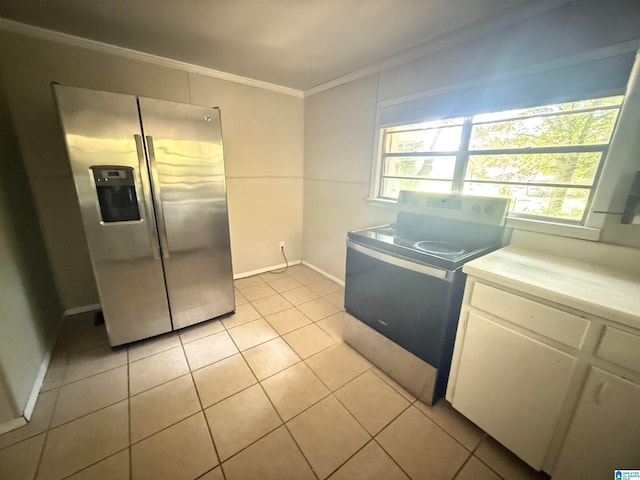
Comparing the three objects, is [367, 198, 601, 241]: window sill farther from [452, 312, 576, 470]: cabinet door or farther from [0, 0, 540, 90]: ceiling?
[0, 0, 540, 90]: ceiling

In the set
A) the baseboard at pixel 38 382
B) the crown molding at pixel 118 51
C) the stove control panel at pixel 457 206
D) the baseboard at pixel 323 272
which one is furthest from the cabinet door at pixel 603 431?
the crown molding at pixel 118 51

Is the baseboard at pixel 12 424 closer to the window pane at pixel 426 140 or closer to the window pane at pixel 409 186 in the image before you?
the window pane at pixel 409 186

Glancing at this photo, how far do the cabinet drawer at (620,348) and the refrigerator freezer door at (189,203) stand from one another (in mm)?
2262

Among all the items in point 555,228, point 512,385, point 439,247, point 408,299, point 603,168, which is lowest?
point 512,385

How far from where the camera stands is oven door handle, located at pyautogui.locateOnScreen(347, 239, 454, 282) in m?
1.30

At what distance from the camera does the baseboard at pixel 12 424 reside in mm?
1318

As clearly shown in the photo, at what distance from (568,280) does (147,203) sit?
2.47 metres

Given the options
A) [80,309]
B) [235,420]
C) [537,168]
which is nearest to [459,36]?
[537,168]

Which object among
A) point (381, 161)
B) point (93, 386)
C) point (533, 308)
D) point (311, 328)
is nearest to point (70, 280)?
point (93, 386)

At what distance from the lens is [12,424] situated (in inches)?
52.7

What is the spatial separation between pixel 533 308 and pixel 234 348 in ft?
6.31

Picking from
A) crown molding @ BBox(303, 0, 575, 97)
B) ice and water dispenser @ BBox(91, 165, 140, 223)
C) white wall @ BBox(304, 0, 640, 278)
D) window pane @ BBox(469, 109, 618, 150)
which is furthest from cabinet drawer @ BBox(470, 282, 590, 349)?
ice and water dispenser @ BBox(91, 165, 140, 223)

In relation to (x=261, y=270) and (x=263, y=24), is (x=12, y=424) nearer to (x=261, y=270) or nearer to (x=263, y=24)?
(x=261, y=270)

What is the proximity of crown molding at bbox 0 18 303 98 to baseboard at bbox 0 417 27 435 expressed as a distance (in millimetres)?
2543
